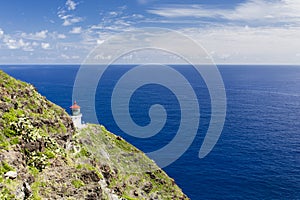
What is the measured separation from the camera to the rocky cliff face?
108ft

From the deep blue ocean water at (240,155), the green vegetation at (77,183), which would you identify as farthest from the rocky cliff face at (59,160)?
the deep blue ocean water at (240,155)

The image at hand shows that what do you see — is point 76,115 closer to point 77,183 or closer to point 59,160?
point 59,160

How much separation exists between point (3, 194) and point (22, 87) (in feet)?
85.3

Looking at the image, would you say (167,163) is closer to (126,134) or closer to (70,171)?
(126,134)

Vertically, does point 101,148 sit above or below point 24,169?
below

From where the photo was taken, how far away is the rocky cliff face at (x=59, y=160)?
32.8m

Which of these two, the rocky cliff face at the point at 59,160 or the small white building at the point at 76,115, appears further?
the small white building at the point at 76,115

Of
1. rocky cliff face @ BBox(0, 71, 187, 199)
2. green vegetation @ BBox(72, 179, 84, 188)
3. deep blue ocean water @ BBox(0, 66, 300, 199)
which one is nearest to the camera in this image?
rocky cliff face @ BBox(0, 71, 187, 199)

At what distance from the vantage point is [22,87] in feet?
163

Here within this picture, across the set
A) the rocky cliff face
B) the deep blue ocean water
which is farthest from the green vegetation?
the deep blue ocean water

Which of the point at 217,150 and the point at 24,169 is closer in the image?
the point at 24,169

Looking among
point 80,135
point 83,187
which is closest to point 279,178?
point 80,135

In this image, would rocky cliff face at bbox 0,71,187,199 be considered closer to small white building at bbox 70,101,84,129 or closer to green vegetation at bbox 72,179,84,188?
green vegetation at bbox 72,179,84,188

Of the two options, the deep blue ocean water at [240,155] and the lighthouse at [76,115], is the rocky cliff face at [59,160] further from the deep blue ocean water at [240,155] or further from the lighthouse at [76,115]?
the deep blue ocean water at [240,155]
